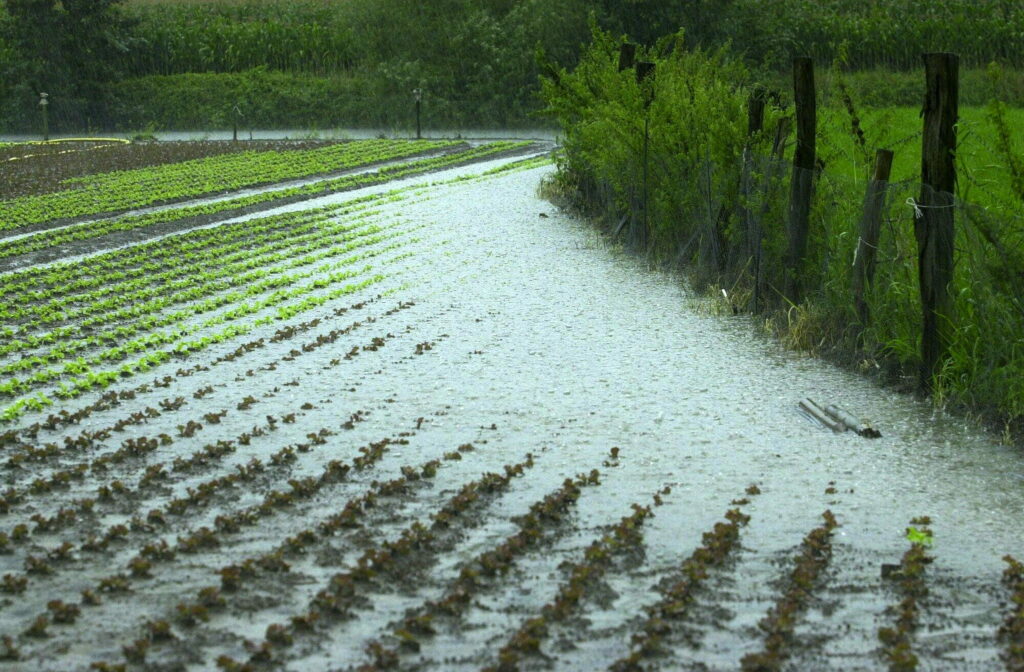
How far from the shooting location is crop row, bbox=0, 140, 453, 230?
23.2 meters

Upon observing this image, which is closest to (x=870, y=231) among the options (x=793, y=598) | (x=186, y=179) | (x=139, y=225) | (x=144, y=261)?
(x=793, y=598)

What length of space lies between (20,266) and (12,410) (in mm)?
7963

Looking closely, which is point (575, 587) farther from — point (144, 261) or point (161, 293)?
point (144, 261)

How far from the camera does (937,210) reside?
953 centimetres

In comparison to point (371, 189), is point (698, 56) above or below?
above

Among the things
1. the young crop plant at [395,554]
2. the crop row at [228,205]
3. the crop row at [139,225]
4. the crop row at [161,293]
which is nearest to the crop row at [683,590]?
the young crop plant at [395,554]

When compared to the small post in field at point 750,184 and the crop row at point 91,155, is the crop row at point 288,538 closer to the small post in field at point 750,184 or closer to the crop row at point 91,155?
the small post in field at point 750,184

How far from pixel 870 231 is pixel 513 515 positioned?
4848 mm

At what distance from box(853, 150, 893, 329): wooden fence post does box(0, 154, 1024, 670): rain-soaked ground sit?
704 mm

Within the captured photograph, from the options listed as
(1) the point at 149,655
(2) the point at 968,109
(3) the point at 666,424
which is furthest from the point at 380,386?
(2) the point at 968,109

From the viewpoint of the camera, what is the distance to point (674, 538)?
6852mm

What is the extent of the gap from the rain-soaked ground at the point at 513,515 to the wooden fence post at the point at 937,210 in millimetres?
538

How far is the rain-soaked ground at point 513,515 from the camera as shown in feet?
18.3

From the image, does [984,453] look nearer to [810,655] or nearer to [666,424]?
[666,424]
